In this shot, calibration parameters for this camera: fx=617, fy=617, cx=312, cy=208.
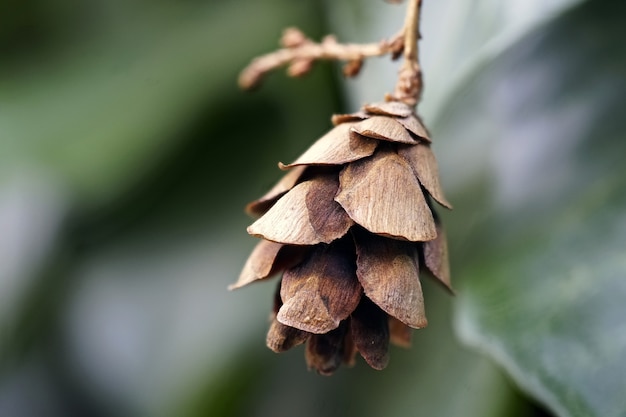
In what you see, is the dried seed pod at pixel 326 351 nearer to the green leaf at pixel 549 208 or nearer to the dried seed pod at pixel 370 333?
the dried seed pod at pixel 370 333

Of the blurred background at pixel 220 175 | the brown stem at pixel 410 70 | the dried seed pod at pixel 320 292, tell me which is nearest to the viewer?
the dried seed pod at pixel 320 292

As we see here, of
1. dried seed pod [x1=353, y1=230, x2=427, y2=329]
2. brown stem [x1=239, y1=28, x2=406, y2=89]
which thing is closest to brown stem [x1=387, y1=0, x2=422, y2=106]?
brown stem [x1=239, y1=28, x2=406, y2=89]

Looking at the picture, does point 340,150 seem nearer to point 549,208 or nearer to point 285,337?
point 285,337

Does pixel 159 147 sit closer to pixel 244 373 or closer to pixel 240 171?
pixel 240 171

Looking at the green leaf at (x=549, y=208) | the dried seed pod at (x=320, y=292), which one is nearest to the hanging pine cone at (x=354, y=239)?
the dried seed pod at (x=320, y=292)

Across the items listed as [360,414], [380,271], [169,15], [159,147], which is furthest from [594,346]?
[169,15]

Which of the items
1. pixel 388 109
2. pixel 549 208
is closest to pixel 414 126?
pixel 388 109

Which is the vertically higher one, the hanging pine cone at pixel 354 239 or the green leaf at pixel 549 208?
the hanging pine cone at pixel 354 239
